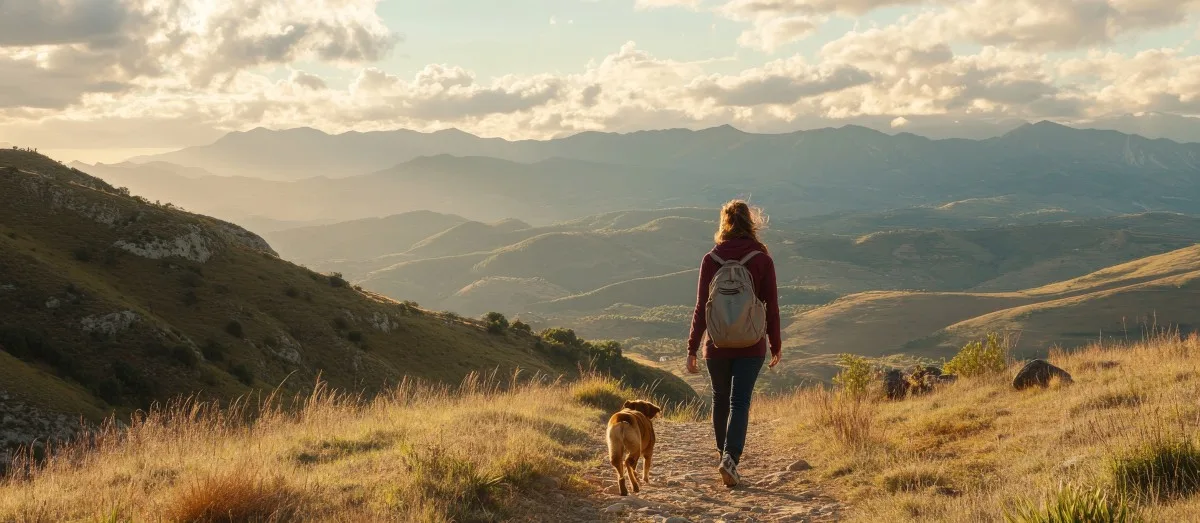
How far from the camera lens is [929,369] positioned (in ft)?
48.4

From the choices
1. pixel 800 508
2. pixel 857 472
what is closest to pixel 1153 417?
pixel 857 472

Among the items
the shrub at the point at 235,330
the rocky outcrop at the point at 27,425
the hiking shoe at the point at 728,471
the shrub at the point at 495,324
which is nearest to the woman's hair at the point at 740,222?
the hiking shoe at the point at 728,471

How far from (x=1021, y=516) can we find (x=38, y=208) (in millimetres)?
52594

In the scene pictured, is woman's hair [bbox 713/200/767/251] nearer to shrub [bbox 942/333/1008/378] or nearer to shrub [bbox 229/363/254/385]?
shrub [bbox 942/333/1008/378]

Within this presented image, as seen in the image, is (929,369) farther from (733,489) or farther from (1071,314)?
(1071,314)

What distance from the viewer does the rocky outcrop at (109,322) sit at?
33.8m

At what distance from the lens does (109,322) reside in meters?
34.3

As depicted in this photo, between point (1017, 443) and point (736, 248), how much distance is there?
3544 mm

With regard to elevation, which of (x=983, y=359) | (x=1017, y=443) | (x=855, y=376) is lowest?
(x=855, y=376)

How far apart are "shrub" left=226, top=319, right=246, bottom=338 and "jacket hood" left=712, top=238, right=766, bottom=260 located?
A: 39.7 meters

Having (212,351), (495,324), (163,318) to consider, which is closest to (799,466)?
(212,351)

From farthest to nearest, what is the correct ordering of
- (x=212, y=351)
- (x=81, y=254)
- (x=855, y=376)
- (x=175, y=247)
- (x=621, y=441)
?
(x=175, y=247), (x=81, y=254), (x=212, y=351), (x=855, y=376), (x=621, y=441)

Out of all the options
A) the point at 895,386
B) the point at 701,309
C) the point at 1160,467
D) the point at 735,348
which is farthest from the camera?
the point at 895,386

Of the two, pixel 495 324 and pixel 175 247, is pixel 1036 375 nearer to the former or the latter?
pixel 175 247
